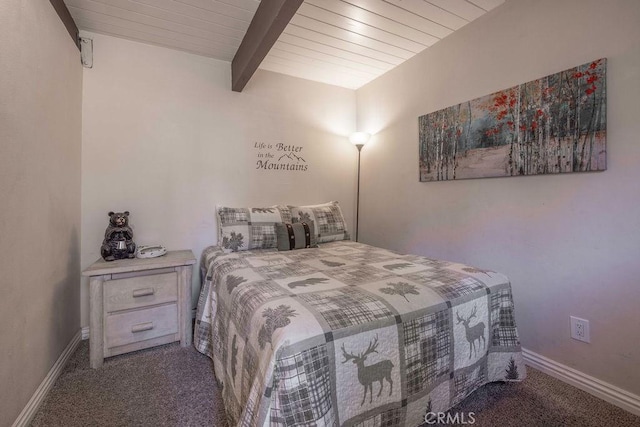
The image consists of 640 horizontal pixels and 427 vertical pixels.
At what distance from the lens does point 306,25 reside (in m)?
2.06

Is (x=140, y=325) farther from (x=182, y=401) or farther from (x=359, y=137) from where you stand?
(x=359, y=137)

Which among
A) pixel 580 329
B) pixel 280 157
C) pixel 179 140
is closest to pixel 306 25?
pixel 280 157

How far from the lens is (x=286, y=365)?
2.77ft

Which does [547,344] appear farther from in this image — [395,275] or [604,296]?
[395,275]

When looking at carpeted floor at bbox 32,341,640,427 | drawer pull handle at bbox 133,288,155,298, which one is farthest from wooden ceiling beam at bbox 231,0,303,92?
carpeted floor at bbox 32,341,640,427

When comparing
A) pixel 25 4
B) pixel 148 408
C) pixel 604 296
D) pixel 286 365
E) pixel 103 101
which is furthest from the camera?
pixel 103 101

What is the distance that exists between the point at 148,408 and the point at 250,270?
788mm

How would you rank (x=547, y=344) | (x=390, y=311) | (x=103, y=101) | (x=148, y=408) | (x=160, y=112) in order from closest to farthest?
(x=390, y=311) → (x=148, y=408) → (x=547, y=344) → (x=103, y=101) → (x=160, y=112)

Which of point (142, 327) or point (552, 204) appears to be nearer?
point (552, 204)

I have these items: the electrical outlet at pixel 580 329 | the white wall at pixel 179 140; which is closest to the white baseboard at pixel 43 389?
the white wall at pixel 179 140

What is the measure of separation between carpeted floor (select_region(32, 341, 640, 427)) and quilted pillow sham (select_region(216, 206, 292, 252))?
85cm

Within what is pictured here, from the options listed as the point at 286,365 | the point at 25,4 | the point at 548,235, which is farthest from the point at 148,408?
the point at 548,235

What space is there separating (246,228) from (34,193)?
121 cm

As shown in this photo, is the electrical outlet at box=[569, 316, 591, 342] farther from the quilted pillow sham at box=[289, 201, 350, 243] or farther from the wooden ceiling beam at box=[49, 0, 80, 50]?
the wooden ceiling beam at box=[49, 0, 80, 50]
